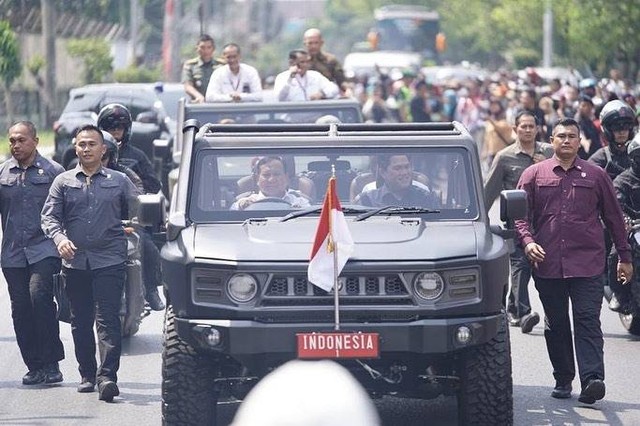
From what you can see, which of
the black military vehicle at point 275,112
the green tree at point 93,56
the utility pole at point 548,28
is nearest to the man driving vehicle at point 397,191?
the black military vehicle at point 275,112

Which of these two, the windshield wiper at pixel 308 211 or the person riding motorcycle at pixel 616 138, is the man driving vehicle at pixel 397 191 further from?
the person riding motorcycle at pixel 616 138

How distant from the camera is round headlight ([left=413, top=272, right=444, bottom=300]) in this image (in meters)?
8.42

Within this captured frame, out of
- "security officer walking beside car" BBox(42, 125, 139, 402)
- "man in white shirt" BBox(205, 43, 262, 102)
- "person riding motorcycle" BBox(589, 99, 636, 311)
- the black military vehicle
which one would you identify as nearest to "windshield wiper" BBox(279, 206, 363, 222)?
"security officer walking beside car" BBox(42, 125, 139, 402)

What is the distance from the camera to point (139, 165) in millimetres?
12391

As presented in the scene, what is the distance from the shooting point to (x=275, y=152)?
9430 mm

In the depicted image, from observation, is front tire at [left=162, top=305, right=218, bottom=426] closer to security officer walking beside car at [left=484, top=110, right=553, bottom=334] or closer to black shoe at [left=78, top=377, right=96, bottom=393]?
black shoe at [left=78, top=377, right=96, bottom=393]

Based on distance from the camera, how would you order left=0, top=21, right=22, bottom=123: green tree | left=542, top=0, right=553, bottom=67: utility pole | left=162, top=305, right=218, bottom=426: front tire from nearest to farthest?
left=162, top=305, right=218, bottom=426: front tire < left=0, top=21, right=22, bottom=123: green tree < left=542, top=0, right=553, bottom=67: utility pole

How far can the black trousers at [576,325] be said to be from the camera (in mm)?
9922

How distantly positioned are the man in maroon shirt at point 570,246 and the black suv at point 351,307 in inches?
37.7

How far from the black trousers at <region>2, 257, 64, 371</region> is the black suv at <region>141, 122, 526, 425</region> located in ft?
6.17

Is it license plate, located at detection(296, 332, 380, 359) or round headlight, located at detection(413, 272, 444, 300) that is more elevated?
round headlight, located at detection(413, 272, 444, 300)

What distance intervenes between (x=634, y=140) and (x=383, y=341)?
4654 mm

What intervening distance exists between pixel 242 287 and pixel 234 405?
1599 millimetres

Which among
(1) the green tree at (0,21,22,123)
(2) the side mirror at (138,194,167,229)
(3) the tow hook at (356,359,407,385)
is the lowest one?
(1) the green tree at (0,21,22,123)
